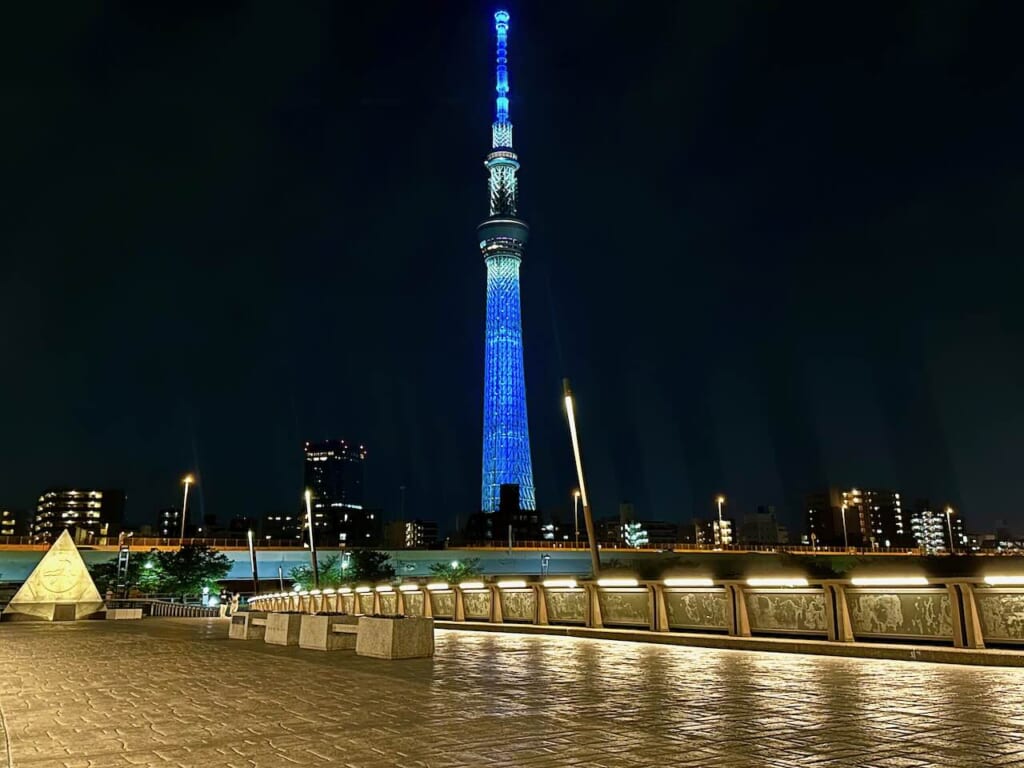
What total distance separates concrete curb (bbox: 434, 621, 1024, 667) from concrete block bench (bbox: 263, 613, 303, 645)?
6.32m

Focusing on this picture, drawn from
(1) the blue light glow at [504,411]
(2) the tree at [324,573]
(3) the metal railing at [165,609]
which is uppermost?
(1) the blue light glow at [504,411]

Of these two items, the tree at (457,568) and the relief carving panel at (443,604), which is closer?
the relief carving panel at (443,604)

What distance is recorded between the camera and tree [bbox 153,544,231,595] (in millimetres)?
84375

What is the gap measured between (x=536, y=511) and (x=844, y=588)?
148m

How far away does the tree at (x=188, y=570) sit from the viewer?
8438 cm

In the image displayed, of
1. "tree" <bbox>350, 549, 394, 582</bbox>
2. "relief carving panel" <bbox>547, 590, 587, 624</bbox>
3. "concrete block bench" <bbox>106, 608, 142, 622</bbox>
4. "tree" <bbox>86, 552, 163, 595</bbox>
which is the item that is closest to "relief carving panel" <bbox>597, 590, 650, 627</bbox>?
"relief carving panel" <bbox>547, 590, 587, 624</bbox>

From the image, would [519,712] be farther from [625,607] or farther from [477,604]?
[477,604]

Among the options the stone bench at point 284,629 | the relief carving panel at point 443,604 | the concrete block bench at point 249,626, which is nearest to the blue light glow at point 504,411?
the relief carving panel at point 443,604

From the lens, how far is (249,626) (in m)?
25.1

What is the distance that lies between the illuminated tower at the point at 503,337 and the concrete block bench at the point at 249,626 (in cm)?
13407

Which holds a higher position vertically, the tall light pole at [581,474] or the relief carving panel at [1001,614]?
the tall light pole at [581,474]

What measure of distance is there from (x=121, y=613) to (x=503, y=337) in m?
129

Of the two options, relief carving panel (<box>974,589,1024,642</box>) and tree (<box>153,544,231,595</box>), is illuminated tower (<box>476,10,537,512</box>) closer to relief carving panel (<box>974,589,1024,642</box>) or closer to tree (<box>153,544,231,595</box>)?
tree (<box>153,544,231,595</box>)

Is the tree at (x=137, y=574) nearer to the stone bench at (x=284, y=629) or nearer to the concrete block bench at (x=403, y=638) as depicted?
the stone bench at (x=284, y=629)
